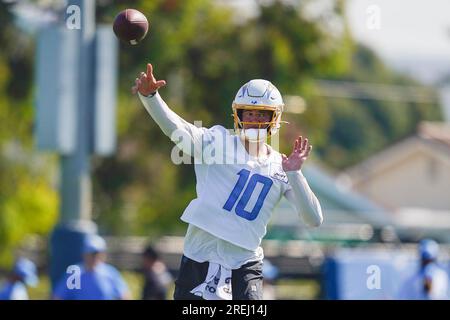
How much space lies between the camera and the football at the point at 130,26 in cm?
791

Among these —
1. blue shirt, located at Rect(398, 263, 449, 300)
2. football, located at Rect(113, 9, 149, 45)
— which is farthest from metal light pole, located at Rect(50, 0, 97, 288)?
football, located at Rect(113, 9, 149, 45)

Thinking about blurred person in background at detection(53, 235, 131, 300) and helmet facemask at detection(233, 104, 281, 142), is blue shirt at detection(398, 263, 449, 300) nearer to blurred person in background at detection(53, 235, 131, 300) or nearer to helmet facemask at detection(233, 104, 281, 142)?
blurred person in background at detection(53, 235, 131, 300)

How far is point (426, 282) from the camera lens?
13164mm

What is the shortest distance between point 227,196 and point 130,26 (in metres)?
1.27

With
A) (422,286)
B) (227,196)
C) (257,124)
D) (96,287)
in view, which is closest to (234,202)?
(227,196)

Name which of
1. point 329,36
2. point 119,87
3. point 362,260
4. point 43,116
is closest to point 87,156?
point 43,116

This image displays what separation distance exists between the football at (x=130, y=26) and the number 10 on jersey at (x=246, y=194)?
3.71 ft

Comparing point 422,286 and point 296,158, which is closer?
point 296,158

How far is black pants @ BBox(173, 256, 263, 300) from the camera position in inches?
301

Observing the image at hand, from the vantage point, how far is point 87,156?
Answer: 15.7 m

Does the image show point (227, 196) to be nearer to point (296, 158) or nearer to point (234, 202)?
point (234, 202)

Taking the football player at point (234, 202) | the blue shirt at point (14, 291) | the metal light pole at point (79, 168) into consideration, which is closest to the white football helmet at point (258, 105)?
the football player at point (234, 202)

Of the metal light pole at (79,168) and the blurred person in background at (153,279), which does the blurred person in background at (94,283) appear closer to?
the metal light pole at (79,168)
